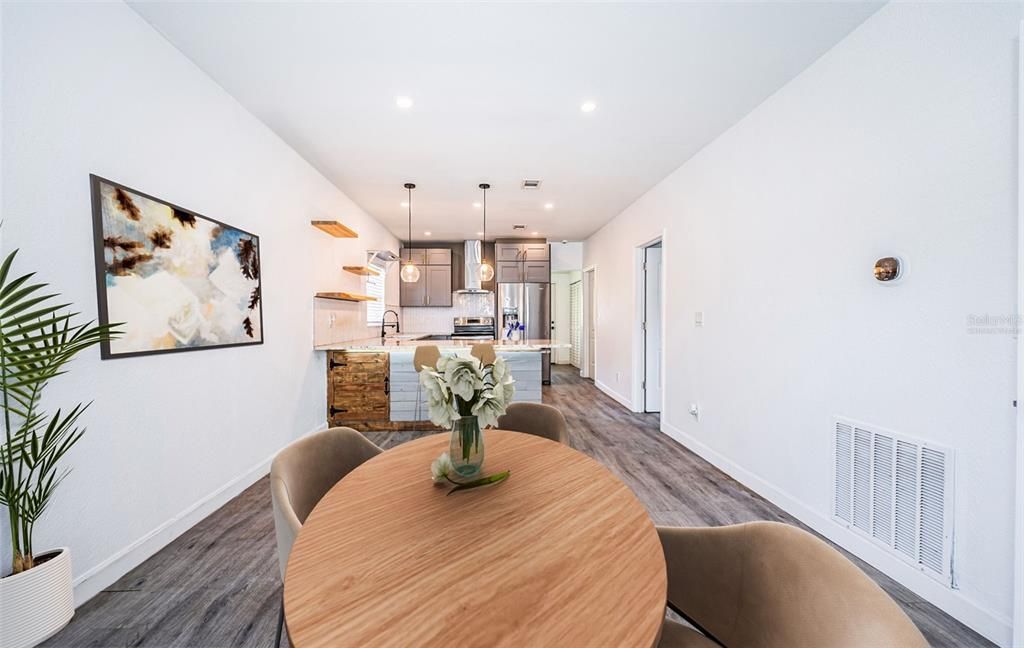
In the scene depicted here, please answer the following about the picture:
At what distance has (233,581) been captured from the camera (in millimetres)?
1775

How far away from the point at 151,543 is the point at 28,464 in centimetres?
94

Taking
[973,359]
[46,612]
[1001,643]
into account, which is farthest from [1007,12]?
[46,612]

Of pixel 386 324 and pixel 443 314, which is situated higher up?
pixel 443 314

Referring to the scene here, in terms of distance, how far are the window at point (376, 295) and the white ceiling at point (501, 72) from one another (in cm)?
208

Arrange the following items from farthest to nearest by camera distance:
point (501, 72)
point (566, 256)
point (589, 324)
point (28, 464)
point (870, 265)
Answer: point (566, 256) → point (589, 324) → point (501, 72) → point (870, 265) → point (28, 464)

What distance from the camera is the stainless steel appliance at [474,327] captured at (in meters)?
6.88

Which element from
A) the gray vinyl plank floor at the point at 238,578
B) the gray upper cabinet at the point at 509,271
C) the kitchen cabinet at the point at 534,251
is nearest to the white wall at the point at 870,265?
the gray vinyl plank floor at the point at 238,578

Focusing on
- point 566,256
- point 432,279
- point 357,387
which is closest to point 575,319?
point 566,256

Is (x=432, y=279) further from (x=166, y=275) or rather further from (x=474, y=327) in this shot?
(x=166, y=275)

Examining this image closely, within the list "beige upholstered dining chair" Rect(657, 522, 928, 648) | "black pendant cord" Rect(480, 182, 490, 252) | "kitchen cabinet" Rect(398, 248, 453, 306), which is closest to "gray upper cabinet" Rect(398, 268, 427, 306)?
"kitchen cabinet" Rect(398, 248, 453, 306)

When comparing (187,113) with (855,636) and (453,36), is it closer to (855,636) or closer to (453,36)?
(453,36)

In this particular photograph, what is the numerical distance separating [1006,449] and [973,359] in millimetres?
348

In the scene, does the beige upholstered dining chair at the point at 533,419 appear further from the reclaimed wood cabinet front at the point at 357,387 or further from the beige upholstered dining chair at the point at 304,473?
the reclaimed wood cabinet front at the point at 357,387

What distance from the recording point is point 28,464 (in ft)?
4.27
